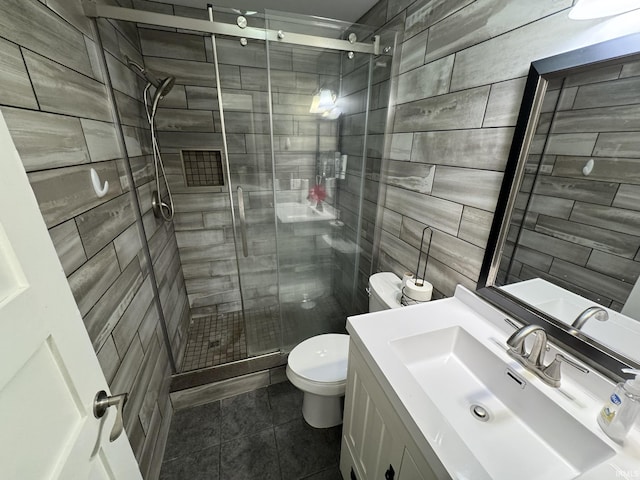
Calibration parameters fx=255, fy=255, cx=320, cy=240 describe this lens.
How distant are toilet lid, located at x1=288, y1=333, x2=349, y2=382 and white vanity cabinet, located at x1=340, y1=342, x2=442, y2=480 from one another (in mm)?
242

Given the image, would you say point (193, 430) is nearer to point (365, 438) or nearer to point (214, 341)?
point (214, 341)

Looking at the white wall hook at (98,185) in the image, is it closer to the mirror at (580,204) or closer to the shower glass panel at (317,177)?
the shower glass panel at (317,177)

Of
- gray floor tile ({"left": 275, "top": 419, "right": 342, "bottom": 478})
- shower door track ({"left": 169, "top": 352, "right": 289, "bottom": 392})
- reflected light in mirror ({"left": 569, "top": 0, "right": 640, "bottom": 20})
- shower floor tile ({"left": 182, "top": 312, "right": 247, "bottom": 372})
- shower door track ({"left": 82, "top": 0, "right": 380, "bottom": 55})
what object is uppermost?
shower door track ({"left": 82, "top": 0, "right": 380, "bottom": 55})

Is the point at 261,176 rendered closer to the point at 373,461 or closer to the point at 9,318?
the point at 9,318

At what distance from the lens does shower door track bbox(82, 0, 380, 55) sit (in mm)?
1154

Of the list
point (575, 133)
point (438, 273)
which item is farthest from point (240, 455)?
point (575, 133)

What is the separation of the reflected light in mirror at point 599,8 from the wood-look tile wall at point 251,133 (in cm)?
130

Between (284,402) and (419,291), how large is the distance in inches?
48.3

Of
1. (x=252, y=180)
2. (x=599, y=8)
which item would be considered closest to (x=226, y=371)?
(x=252, y=180)

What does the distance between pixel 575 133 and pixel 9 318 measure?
1424 mm

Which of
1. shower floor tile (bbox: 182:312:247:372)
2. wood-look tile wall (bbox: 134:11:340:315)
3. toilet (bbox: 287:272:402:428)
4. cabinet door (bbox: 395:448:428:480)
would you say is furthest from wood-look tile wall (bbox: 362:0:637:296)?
shower floor tile (bbox: 182:312:247:372)

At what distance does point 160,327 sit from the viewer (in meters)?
1.67

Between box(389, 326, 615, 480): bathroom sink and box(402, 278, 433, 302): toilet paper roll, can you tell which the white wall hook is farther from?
box(402, 278, 433, 302): toilet paper roll

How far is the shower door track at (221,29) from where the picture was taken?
3.79ft
